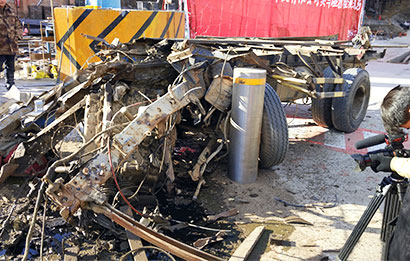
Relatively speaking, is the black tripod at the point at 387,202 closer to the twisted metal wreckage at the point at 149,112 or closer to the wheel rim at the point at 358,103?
the twisted metal wreckage at the point at 149,112

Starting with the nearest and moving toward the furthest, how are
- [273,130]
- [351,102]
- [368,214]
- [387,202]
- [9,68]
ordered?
[368,214] < [387,202] < [273,130] < [351,102] < [9,68]

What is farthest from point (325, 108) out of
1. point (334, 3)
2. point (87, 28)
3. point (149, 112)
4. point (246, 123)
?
point (334, 3)

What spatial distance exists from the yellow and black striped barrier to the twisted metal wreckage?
269cm

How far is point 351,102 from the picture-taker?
20.6 ft

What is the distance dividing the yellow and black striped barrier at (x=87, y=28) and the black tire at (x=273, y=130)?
4399 millimetres

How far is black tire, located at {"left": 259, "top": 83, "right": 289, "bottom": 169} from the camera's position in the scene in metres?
4.50

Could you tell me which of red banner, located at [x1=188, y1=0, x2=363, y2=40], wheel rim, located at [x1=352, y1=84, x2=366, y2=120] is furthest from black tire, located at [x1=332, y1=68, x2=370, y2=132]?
red banner, located at [x1=188, y1=0, x2=363, y2=40]

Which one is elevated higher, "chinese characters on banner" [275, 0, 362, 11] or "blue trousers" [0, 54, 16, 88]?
"chinese characters on banner" [275, 0, 362, 11]

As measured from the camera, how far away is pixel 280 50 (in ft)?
15.7

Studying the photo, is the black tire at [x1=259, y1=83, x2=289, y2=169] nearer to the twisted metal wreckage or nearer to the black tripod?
the twisted metal wreckage

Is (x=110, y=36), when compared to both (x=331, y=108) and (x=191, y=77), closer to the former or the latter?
(x=191, y=77)

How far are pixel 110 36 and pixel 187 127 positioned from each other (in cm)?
403

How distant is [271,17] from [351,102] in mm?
6036

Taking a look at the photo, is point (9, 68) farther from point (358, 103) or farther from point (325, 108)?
point (358, 103)
